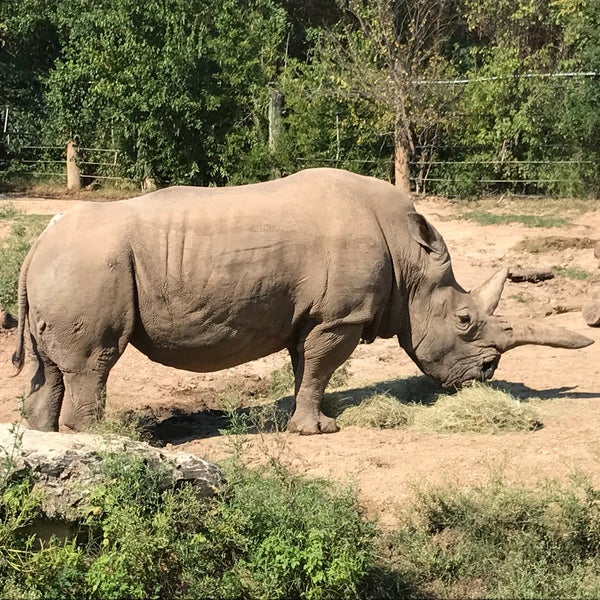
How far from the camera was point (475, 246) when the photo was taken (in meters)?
18.0

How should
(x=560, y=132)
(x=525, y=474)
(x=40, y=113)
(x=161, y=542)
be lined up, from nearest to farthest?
1. (x=161, y=542)
2. (x=525, y=474)
3. (x=560, y=132)
4. (x=40, y=113)

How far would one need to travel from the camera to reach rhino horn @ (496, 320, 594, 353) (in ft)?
31.5

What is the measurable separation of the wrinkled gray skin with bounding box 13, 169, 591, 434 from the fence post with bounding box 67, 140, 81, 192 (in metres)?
17.7

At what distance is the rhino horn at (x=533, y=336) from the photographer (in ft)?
31.5

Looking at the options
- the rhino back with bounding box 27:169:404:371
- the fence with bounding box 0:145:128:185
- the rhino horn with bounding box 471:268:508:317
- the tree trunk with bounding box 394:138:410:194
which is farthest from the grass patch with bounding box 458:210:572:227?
the rhino back with bounding box 27:169:404:371

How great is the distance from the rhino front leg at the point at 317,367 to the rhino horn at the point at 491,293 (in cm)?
136

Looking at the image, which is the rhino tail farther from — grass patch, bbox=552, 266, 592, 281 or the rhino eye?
grass patch, bbox=552, 266, 592, 281

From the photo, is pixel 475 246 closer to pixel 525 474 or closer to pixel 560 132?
pixel 560 132

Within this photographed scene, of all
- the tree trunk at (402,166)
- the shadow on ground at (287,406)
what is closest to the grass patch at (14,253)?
the shadow on ground at (287,406)

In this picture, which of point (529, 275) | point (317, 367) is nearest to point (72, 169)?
point (529, 275)

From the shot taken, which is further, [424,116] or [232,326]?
[424,116]

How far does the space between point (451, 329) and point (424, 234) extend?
872mm

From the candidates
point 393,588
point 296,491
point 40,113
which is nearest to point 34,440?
point 296,491

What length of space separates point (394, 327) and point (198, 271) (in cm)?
192
